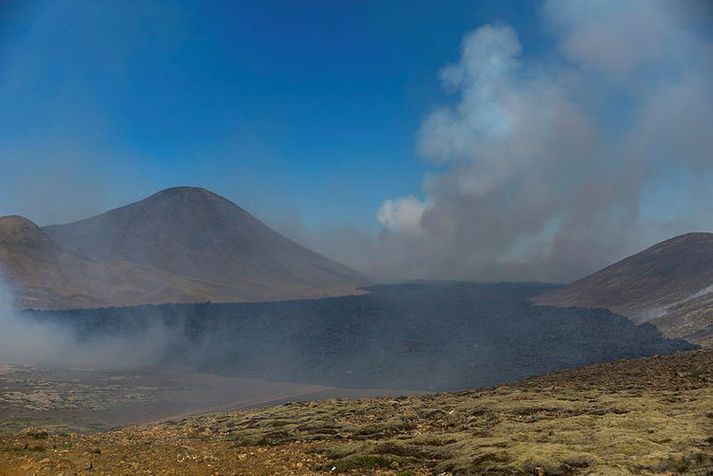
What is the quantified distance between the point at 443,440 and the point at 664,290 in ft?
430

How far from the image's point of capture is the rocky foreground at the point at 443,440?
14.5 metres

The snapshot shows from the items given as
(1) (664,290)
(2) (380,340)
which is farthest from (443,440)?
(1) (664,290)

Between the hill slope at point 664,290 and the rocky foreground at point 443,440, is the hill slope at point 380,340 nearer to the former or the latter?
the hill slope at point 664,290

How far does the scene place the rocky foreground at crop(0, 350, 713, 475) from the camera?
14492 millimetres

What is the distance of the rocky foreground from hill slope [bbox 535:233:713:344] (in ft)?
170

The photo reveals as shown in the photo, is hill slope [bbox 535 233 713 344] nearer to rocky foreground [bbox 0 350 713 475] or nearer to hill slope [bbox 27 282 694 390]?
hill slope [bbox 27 282 694 390]

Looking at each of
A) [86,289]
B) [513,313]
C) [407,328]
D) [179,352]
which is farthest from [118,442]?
[86,289]

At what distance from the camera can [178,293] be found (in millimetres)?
185250

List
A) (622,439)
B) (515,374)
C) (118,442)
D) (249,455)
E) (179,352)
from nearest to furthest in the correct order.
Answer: (622,439) < (249,455) < (118,442) < (515,374) < (179,352)

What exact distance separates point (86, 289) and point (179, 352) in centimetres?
9482

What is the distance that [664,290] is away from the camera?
418 ft

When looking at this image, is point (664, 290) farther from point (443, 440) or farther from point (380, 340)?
point (443, 440)

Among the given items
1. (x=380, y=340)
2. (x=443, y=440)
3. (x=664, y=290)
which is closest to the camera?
(x=443, y=440)

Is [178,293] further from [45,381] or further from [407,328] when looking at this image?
[45,381]
